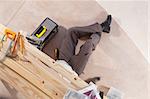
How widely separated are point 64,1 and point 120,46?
18.1 inches

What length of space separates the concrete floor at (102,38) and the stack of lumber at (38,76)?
1.77 feet

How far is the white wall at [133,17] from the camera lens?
200 cm

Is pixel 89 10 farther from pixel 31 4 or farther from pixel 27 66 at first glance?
pixel 27 66

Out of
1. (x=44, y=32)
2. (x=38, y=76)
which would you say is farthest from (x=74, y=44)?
(x=38, y=76)

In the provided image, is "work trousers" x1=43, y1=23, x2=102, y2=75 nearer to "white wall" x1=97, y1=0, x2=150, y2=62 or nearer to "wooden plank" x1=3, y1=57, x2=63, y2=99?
"white wall" x1=97, y1=0, x2=150, y2=62

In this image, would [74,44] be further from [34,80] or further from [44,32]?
[34,80]

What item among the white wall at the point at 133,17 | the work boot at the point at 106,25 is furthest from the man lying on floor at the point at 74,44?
the white wall at the point at 133,17

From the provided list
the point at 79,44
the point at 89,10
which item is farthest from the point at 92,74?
the point at 89,10

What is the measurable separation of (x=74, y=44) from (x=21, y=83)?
61cm

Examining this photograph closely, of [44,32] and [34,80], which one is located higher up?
[44,32]

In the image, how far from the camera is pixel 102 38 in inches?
78.1

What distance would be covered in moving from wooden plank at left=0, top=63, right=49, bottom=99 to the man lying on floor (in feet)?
1.30

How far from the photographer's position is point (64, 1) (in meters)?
2.09

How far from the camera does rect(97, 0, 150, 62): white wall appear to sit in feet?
6.55
